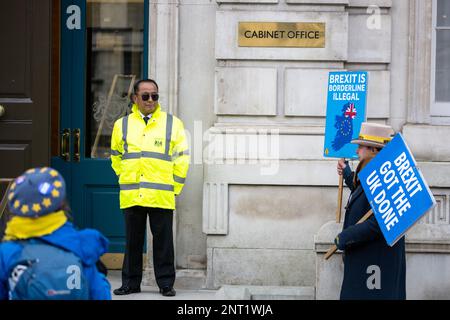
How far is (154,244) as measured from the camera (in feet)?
27.2

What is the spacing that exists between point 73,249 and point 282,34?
5239mm

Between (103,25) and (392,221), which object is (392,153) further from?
(103,25)

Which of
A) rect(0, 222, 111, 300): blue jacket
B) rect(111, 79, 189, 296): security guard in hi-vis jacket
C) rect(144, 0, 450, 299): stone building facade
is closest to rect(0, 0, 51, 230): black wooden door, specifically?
rect(144, 0, 450, 299): stone building facade

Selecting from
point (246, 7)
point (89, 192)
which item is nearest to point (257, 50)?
point (246, 7)

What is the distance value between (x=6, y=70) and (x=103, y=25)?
1.11 m

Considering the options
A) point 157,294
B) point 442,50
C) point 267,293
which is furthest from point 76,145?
point 442,50

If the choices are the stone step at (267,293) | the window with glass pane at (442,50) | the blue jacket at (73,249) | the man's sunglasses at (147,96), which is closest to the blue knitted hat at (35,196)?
the blue jacket at (73,249)

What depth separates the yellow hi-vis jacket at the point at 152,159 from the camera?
809 cm

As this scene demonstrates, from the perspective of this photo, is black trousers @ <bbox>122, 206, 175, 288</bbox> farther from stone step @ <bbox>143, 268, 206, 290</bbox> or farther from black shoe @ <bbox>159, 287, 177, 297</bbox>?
stone step @ <bbox>143, 268, 206, 290</bbox>

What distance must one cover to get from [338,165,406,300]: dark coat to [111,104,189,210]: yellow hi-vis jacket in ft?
8.06

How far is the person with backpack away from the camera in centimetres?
387

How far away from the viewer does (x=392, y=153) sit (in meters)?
5.89

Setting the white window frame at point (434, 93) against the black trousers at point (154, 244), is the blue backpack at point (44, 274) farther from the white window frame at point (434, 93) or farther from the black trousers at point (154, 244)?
the white window frame at point (434, 93)

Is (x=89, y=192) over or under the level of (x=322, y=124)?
under
